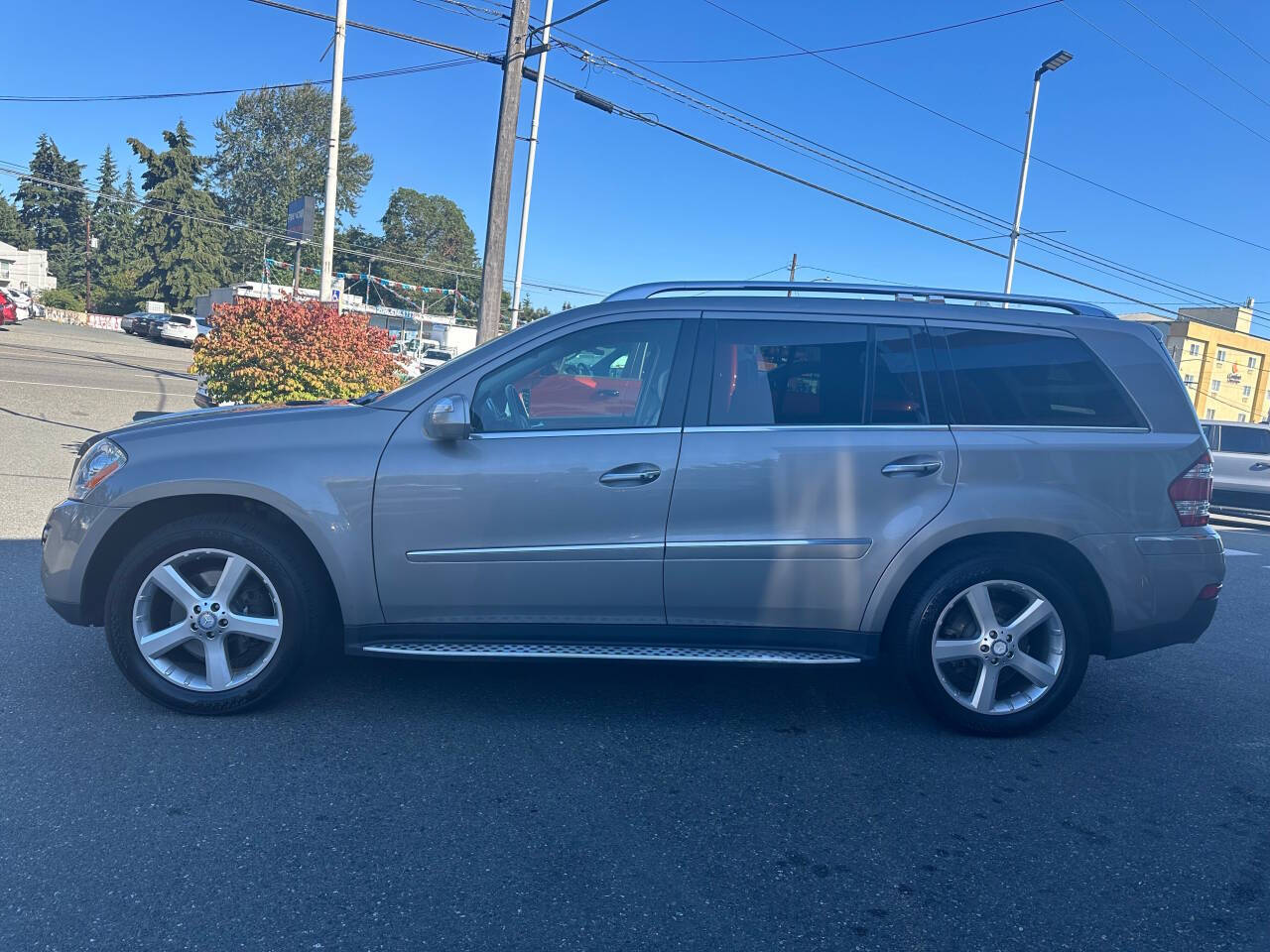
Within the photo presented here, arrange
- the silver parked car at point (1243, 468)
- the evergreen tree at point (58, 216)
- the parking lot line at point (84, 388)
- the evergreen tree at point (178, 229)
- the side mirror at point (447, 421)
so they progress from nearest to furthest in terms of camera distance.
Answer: the side mirror at point (447, 421) → the silver parked car at point (1243, 468) → the parking lot line at point (84, 388) → the evergreen tree at point (178, 229) → the evergreen tree at point (58, 216)

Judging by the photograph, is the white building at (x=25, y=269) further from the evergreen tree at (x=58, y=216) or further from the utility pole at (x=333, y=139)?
the utility pole at (x=333, y=139)

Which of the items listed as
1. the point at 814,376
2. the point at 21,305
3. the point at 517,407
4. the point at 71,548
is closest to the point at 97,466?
the point at 71,548

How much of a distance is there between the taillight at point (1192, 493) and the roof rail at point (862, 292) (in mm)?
799

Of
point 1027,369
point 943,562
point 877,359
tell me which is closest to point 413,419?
point 877,359

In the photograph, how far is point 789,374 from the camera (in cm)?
417

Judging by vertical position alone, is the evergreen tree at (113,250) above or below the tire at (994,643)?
above

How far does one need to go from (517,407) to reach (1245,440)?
15566mm

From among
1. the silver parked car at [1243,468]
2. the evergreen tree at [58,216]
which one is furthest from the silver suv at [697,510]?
the evergreen tree at [58,216]

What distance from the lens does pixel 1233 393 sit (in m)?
59.2

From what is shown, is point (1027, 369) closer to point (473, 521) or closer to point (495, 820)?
point (473, 521)

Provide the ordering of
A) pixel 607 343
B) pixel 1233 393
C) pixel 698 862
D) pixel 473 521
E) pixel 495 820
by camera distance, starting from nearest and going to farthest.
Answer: pixel 698 862 → pixel 495 820 → pixel 473 521 → pixel 607 343 → pixel 1233 393

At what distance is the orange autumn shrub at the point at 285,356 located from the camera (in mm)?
10117

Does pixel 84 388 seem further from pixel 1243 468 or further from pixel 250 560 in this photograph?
pixel 1243 468

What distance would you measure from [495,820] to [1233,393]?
6717 cm
